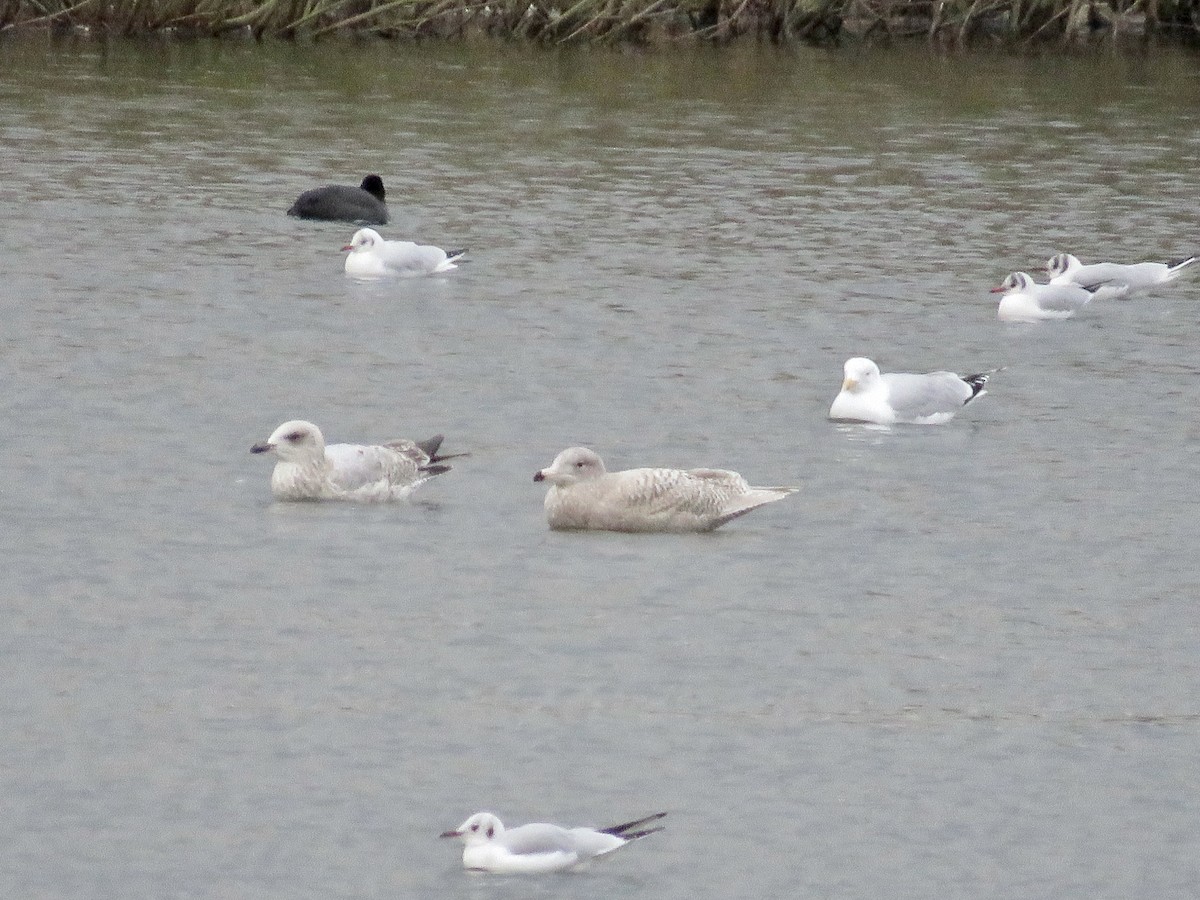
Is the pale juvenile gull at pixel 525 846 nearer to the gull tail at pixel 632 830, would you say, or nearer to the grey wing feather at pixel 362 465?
the gull tail at pixel 632 830

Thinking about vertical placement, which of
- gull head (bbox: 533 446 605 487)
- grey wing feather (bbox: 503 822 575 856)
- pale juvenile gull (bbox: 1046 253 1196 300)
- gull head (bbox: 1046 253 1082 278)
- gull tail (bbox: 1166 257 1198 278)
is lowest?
gull tail (bbox: 1166 257 1198 278)

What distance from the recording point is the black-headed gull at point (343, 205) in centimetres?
1909

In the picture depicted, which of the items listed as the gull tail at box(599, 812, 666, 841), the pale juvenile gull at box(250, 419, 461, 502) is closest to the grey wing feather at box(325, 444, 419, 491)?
the pale juvenile gull at box(250, 419, 461, 502)

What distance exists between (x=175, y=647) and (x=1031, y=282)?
8.14 m

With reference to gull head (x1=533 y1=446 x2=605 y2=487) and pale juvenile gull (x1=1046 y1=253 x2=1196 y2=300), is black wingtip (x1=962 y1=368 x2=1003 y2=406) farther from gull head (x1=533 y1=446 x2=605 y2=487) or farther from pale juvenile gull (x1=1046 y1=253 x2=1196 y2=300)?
pale juvenile gull (x1=1046 y1=253 x2=1196 y2=300)

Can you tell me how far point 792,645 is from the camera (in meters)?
8.89

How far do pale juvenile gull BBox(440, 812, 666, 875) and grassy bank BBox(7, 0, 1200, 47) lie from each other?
25.8m

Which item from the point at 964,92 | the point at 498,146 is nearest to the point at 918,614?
the point at 498,146

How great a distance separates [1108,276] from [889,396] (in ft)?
14.2

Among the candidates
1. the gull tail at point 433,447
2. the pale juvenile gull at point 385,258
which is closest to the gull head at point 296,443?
the gull tail at point 433,447

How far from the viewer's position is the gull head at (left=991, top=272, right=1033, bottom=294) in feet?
51.1

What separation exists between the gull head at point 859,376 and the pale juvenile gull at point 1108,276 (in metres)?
3.95

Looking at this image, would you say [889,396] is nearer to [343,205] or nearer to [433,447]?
[433,447]

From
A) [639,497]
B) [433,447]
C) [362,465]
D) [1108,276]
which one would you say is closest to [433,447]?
[433,447]
